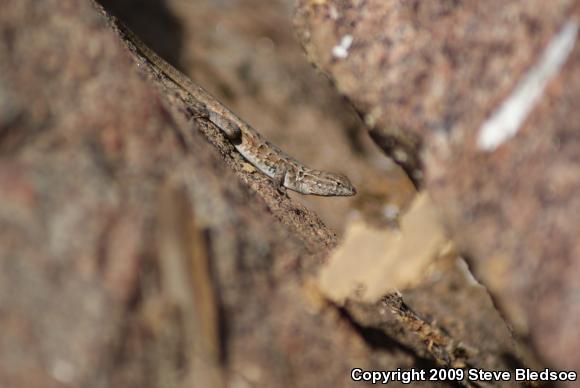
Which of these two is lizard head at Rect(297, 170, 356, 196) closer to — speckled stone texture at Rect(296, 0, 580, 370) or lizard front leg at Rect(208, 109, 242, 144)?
lizard front leg at Rect(208, 109, 242, 144)

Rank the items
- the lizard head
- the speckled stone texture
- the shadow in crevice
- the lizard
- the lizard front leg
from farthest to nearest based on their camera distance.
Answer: the shadow in crevice → the lizard head → the lizard front leg → the lizard → the speckled stone texture

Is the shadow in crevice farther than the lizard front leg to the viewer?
Yes

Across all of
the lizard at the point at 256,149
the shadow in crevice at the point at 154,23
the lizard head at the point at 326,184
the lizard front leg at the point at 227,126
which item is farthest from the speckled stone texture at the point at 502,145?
the shadow in crevice at the point at 154,23

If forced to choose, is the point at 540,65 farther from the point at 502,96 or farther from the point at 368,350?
the point at 368,350

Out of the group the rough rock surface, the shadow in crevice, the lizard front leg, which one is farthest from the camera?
the shadow in crevice

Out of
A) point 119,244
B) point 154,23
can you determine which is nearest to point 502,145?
point 119,244

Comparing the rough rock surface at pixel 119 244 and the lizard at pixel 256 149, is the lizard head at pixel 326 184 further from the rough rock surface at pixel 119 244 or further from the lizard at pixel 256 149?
the rough rock surface at pixel 119 244

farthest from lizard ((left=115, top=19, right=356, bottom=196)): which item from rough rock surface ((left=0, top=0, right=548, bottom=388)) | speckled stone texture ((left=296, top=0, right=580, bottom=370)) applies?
rough rock surface ((left=0, top=0, right=548, bottom=388))
